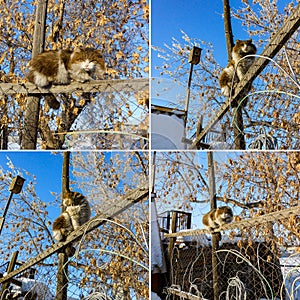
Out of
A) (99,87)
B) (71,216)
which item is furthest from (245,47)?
(71,216)

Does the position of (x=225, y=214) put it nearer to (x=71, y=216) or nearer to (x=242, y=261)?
(x=242, y=261)

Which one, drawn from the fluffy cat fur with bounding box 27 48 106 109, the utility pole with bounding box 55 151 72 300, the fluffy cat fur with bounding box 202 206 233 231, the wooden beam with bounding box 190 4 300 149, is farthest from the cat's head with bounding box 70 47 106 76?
the fluffy cat fur with bounding box 202 206 233 231

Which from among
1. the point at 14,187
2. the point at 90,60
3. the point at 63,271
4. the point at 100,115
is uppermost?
the point at 90,60

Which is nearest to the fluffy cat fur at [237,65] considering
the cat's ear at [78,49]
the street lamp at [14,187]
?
the cat's ear at [78,49]

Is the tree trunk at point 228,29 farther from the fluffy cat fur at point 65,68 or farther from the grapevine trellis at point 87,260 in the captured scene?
the grapevine trellis at point 87,260

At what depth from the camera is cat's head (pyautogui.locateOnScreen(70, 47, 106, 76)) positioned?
1711 millimetres

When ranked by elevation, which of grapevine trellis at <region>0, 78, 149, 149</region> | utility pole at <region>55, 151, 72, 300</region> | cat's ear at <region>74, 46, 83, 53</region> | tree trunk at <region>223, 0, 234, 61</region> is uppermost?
tree trunk at <region>223, 0, 234, 61</region>

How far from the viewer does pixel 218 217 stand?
69.1 inches

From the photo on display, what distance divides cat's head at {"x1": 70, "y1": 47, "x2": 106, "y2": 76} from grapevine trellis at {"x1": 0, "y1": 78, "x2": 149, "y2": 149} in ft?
0.15

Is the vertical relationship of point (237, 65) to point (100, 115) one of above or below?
above

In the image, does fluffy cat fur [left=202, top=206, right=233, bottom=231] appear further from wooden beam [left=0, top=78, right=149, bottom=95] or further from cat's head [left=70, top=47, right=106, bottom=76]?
cat's head [left=70, top=47, right=106, bottom=76]

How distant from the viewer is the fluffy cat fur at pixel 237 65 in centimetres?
167

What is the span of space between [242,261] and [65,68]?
100 cm

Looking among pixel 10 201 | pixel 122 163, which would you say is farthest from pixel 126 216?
pixel 10 201
